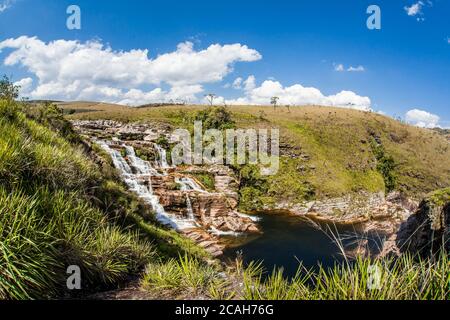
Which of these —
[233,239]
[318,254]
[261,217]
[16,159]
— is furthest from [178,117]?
[16,159]

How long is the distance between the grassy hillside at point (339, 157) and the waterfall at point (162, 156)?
57.4 feet

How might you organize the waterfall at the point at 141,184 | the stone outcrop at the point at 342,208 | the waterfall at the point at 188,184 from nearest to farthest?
the waterfall at the point at 141,184
the waterfall at the point at 188,184
the stone outcrop at the point at 342,208

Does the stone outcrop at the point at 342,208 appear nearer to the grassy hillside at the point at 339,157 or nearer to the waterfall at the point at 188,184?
the grassy hillside at the point at 339,157

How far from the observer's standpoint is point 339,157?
79.6m

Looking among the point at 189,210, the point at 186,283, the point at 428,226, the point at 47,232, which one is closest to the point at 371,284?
the point at 186,283

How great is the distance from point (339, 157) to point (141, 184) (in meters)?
55.6

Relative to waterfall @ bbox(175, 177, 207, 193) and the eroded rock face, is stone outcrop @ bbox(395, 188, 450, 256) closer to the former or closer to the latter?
the eroded rock face

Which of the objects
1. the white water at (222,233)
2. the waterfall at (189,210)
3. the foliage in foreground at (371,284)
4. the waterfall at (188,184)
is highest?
the foliage in foreground at (371,284)

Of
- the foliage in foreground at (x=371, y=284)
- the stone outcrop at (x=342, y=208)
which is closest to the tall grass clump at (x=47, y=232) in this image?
the foliage in foreground at (x=371, y=284)

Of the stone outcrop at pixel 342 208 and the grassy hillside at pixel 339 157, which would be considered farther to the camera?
the grassy hillside at pixel 339 157

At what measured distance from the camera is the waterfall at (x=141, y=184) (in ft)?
130

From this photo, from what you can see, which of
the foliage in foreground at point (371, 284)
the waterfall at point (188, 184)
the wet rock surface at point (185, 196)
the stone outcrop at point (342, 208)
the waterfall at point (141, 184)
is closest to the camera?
the foliage in foreground at point (371, 284)

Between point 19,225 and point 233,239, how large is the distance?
114ft

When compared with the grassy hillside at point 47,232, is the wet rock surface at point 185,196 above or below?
below
